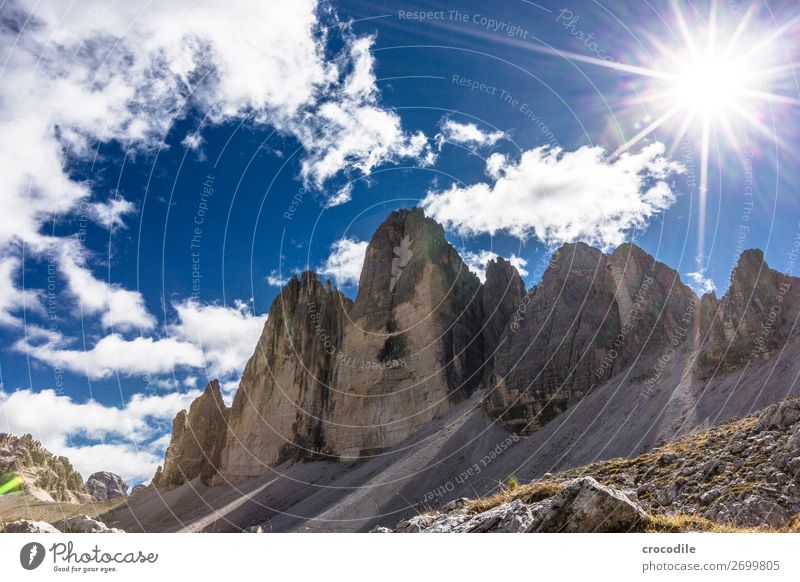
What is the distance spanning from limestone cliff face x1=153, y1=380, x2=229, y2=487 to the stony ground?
9271 centimetres

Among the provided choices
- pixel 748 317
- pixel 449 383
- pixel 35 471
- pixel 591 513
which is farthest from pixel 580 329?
pixel 35 471

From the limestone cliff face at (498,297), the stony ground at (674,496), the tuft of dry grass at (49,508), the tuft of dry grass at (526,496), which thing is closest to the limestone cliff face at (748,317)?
the stony ground at (674,496)

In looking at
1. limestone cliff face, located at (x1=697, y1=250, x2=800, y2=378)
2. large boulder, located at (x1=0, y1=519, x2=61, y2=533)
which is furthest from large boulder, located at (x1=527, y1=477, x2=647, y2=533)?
limestone cliff face, located at (x1=697, y1=250, x2=800, y2=378)

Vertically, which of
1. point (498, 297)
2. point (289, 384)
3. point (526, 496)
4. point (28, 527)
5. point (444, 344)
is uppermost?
point (498, 297)

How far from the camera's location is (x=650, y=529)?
28.6ft

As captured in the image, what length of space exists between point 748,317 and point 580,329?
2124cm

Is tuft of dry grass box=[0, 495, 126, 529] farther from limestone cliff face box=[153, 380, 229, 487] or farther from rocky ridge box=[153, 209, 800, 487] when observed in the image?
rocky ridge box=[153, 209, 800, 487]

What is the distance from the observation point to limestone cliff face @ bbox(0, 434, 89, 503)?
151538mm

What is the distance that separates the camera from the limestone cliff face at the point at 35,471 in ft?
497

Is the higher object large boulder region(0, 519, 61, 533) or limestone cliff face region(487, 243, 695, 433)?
limestone cliff face region(487, 243, 695, 433)

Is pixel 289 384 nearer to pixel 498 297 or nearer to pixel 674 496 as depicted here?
pixel 498 297

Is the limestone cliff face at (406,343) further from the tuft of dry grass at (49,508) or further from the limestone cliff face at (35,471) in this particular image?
the limestone cliff face at (35,471)

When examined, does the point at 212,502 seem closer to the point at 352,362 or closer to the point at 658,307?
the point at 352,362

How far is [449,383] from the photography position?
8700 centimetres
